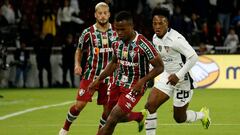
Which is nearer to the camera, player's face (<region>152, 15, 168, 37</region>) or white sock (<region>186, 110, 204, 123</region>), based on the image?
player's face (<region>152, 15, 168, 37</region>)

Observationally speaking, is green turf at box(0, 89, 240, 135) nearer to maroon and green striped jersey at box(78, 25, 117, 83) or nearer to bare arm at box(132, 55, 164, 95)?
maroon and green striped jersey at box(78, 25, 117, 83)

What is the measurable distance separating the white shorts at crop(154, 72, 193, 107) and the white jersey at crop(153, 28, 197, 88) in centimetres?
11

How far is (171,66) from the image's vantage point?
12.9 meters

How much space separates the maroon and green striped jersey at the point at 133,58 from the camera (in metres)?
11.5

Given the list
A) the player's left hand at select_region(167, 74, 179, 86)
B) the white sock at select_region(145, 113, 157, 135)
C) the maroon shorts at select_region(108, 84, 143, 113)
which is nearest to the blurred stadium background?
the white sock at select_region(145, 113, 157, 135)

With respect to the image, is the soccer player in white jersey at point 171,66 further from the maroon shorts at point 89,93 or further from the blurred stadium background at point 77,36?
the blurred stadium background at point 77,36

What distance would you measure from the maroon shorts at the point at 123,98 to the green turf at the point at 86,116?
264 cm

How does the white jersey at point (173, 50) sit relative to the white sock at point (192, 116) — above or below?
above

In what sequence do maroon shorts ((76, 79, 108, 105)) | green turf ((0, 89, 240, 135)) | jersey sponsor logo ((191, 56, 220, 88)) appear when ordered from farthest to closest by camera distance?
jersey sponsor logo ((191, 56, 220, 88))
green turf ((0, 89, 240, 135))
maroon shorts ((76, 79, 108, 105))

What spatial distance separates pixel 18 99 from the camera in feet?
75.5

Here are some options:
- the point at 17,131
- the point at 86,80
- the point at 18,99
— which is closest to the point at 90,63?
the point at 86,80

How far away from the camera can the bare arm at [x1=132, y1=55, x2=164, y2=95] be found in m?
11.3

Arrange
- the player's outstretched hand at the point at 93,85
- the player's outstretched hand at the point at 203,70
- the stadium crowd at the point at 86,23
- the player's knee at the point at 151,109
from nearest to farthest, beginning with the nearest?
1. the player's outstretched hand at the point at 93,85
2. the player's knee at the point at 151,109
3. the player's outstretched hand at the point at 203,70
4. the stadium crowd at the point at 86,23

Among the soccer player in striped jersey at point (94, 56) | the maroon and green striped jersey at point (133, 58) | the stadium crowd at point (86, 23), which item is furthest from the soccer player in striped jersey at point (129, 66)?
the stadium crowd at point (86, 23)
